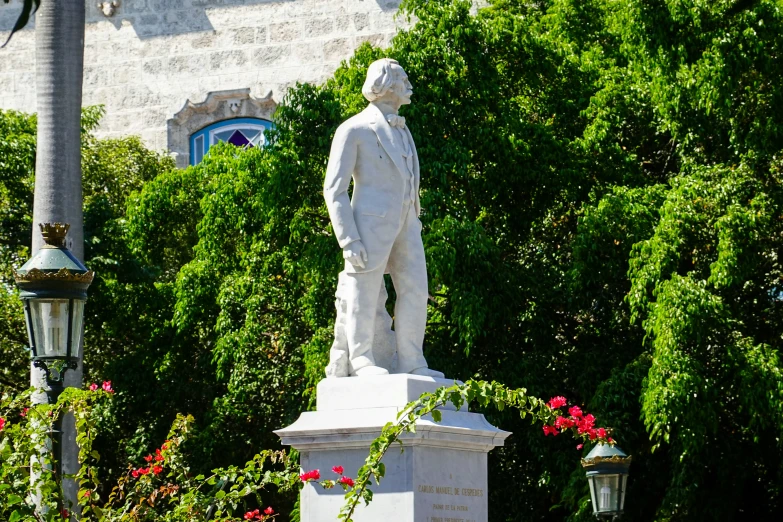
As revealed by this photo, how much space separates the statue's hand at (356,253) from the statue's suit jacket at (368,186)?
1.3 inches

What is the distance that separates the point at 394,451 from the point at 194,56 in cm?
1955

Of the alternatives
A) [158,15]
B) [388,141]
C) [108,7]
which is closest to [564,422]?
[388,141]

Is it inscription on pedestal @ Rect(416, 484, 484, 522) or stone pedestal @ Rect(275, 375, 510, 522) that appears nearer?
stone pedestal @ Rect(275, 375, 510, 522)

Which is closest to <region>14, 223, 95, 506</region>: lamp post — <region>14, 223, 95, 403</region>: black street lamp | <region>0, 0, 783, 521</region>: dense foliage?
<region>14, 223, 95, 403</region>: black street lamp

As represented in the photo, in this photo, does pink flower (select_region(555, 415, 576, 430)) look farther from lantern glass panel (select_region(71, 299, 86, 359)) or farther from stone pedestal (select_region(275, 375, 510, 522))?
lantern glass panel (select_region(71, 299, 86, 359))

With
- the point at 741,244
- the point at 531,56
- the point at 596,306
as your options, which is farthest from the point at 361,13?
the point at 741,244

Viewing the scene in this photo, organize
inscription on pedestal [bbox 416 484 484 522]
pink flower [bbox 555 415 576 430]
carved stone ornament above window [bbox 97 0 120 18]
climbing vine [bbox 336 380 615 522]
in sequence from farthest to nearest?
carved stone ornament above window [bbox 97 0 120 18], inscription on pedestal [bbox 416 484 484 522], pink flower [bbox 555 415 576 430], climbing vine [bbox 336 380 615 522]

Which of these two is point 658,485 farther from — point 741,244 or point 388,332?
→ point 388,332

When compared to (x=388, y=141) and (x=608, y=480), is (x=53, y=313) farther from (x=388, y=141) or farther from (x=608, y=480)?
(x=608, y=480)

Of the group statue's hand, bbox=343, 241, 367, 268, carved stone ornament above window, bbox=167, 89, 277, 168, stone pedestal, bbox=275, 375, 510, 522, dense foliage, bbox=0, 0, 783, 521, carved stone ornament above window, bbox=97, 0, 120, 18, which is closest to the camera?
stone pedestal, bbox=275, 375, 510, 522

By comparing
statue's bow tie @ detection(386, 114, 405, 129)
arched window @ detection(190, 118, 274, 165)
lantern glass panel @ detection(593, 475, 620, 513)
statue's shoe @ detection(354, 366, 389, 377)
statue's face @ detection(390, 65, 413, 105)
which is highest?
arched window @ detection(190, 118, 274, 165)

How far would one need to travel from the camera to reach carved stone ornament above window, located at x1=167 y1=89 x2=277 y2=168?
28.3 metres

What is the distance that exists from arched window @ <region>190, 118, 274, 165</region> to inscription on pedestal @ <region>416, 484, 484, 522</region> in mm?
18005

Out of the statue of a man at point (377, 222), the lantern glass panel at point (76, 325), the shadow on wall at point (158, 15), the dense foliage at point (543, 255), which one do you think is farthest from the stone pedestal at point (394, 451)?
the shadow on wall at point (158, 15)
